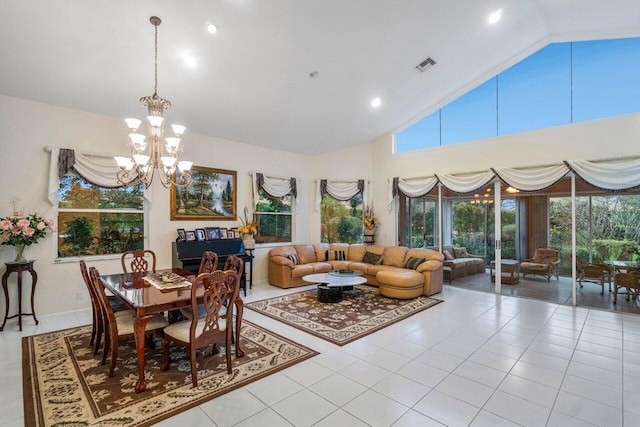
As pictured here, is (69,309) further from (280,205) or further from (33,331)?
(280,205)

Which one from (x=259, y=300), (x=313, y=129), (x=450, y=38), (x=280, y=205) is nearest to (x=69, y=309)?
(x=259, y=300)

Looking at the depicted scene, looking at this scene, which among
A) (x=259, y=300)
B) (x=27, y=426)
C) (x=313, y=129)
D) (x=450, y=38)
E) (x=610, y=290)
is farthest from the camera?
(x=313, y=129)

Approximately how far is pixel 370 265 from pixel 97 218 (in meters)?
5.17

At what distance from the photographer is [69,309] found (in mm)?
4637

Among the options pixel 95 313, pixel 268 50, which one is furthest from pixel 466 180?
pixel 95 313

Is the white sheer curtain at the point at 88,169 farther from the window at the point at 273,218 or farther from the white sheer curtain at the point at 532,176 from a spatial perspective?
the white sheer curtain at the point at 532,176

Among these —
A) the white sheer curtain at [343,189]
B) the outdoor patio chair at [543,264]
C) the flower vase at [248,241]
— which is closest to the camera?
the outdoor patio chair at [543,264]

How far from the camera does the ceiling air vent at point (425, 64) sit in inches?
191

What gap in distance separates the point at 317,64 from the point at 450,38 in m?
1.97

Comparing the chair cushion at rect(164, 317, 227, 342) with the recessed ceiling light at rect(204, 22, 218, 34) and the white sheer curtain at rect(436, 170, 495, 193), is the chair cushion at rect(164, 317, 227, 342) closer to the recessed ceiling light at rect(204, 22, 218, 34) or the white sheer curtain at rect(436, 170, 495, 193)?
the recessed ceiling light at rect(204, 22, 218, 34)

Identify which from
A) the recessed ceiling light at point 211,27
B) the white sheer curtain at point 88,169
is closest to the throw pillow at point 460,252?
the recessed ceiling light at point 211,27

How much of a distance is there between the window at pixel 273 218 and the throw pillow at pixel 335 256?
103 cm

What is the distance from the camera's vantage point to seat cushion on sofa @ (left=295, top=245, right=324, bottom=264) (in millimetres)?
7034

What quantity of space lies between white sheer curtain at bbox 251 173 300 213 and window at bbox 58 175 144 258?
88.3 inches
